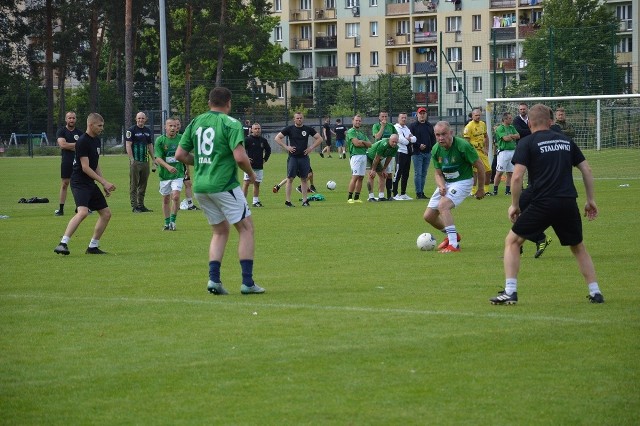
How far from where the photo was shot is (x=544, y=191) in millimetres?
9664

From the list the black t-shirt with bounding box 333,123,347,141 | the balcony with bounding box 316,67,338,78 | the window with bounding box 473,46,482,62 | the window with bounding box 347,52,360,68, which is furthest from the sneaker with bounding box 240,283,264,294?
the balcony with bounding box 316,67,338,78

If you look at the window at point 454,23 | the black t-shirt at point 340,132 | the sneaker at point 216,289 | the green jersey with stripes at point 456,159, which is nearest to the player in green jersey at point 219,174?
the sneaker at point 216,289

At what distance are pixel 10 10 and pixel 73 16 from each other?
6708 millimetres

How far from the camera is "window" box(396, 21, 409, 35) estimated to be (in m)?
99.1

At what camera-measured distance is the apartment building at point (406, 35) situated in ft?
297

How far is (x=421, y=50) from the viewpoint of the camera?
9800 cm

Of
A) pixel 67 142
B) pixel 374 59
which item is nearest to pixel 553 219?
pixel 67 142

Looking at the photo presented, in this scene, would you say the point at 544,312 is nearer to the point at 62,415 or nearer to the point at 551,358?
the point at 551,358

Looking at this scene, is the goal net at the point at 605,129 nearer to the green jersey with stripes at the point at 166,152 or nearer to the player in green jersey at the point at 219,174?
the green jersey with stripes at the point at 166,152

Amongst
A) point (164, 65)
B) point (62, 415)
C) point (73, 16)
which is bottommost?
point (62, 415)

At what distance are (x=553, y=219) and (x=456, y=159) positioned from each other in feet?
15.4

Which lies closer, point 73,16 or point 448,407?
point 448,407

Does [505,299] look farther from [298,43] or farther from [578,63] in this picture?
[298,43]

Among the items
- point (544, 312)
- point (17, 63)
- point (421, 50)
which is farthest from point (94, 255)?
point (421, 50)
